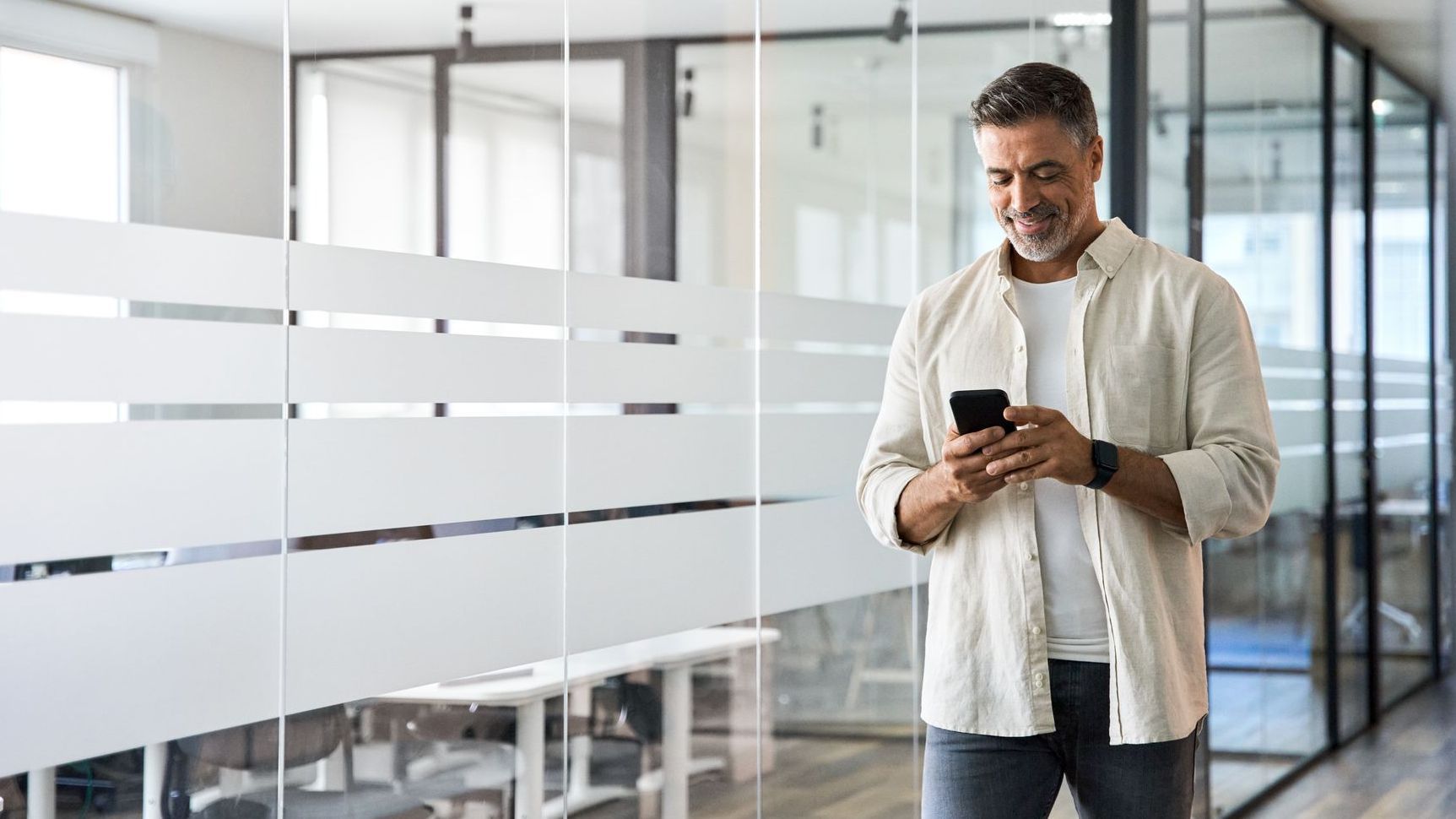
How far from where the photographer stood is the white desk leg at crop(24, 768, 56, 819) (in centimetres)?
172

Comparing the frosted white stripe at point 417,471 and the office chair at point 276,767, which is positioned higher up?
the frosted white stripe at point 417,471

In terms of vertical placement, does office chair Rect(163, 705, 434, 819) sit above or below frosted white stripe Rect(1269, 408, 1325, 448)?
below

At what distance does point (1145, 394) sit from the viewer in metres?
2.04

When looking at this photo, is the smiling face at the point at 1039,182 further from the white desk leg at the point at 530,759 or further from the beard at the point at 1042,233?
the white desk leg at the point at 530,759

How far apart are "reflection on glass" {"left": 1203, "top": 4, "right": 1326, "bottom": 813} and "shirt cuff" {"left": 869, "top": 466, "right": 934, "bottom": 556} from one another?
3080 millimetres

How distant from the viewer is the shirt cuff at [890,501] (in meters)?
2.10

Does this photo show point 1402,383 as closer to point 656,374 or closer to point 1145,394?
point 656,374

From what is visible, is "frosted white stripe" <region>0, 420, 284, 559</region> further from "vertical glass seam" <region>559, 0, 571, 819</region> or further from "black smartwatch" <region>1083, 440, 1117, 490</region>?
"black smartwatch" <region>1083, 440, 1117, 490</region>

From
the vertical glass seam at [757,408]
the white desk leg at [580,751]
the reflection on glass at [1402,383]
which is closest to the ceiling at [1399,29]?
the reflection on glass at [1402,383]

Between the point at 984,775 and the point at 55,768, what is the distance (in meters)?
1.17

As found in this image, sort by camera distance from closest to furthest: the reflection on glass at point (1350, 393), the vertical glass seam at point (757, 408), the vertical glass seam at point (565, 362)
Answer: the vertical glass seam at point (565, 362) < the vertical glass seam at point (757, 408) < the reflection on glass at point (1350, 393)

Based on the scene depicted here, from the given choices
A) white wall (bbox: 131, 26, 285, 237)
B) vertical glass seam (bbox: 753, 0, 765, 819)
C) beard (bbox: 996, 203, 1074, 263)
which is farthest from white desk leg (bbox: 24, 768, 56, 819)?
vertical glass seam (bbox: 753, 0, 765, 819)

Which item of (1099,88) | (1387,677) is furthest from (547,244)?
(1387,677)

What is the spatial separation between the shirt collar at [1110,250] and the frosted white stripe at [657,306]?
2.88 ft
